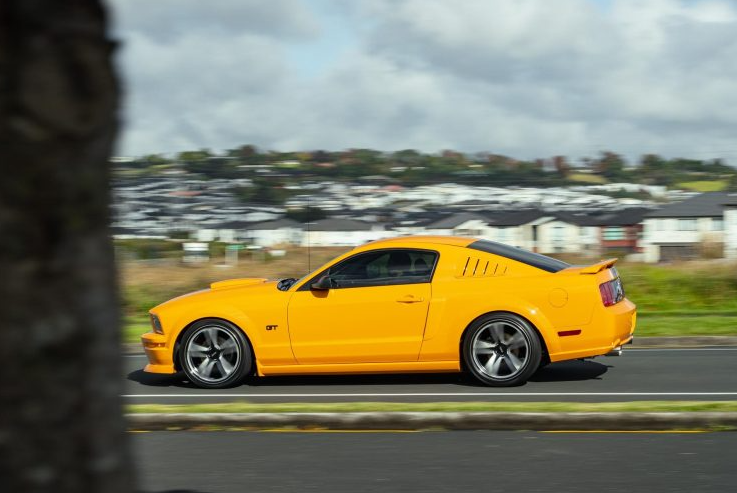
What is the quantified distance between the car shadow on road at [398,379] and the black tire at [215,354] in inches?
14.3

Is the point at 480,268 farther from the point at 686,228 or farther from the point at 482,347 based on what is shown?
the point at 686,228

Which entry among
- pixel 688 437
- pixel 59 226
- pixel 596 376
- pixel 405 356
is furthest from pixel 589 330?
pixel 59 226

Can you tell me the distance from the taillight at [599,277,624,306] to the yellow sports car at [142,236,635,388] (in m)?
0.02

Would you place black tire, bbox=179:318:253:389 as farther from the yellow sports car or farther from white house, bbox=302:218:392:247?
white house, bbox=302:218:392:247

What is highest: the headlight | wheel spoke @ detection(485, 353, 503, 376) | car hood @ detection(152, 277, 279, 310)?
car hood @ detection(152, 277, 279, 310)

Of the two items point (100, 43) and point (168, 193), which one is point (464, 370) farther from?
Answer: point (168, 193)

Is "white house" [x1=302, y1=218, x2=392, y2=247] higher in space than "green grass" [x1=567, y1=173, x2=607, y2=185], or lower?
lower

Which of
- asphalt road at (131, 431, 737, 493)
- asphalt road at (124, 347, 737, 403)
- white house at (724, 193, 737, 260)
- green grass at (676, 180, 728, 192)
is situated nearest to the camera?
asphalt road at (131, 431, 737, 493)

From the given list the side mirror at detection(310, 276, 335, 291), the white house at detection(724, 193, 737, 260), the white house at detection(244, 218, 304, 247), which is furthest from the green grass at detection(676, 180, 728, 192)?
the side mirror at detection(310, 276, 335, 291)

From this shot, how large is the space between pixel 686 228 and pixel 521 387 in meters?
13.8

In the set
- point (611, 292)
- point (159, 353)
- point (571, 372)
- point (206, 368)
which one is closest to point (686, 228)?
point (571, 372)

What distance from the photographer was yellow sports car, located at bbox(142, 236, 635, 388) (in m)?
10.2

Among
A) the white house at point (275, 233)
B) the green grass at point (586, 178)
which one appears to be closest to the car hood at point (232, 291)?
the white house at point (275, 233)

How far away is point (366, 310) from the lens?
34.5ft
